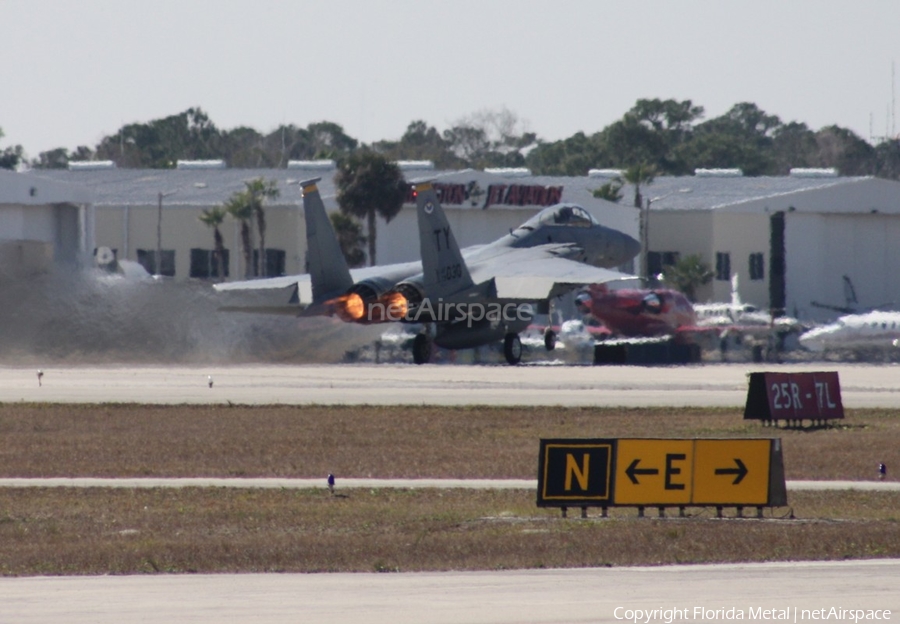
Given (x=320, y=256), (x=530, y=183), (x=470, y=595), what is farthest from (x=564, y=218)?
(x=470, y=595)

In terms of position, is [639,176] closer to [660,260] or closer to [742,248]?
[660,260]

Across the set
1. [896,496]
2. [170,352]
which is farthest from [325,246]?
[896,496]

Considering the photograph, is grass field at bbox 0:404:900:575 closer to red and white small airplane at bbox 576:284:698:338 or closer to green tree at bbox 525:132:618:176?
Result: red and white small airplane at bbox 576:284:698:338

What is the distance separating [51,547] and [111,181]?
256 ft

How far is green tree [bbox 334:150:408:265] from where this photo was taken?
7862 cm

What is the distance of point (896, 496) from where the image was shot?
22000mm

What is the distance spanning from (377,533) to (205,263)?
229ft

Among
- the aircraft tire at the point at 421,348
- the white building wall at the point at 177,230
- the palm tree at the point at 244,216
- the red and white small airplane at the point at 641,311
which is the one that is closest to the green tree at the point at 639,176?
the white building wall at the point at 177,230

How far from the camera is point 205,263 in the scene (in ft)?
282

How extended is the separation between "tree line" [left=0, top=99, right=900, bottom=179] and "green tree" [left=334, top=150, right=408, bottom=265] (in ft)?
175

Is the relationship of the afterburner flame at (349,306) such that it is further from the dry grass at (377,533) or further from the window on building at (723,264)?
the window on building at (723,264)

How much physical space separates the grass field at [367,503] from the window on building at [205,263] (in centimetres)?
5017

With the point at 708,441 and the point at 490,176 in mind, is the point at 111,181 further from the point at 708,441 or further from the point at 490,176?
the point at 708,441

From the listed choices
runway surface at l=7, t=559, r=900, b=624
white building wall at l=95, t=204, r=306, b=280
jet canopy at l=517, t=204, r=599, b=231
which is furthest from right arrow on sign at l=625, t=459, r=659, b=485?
white building wall at l=95, t=204, r=306, b=280
